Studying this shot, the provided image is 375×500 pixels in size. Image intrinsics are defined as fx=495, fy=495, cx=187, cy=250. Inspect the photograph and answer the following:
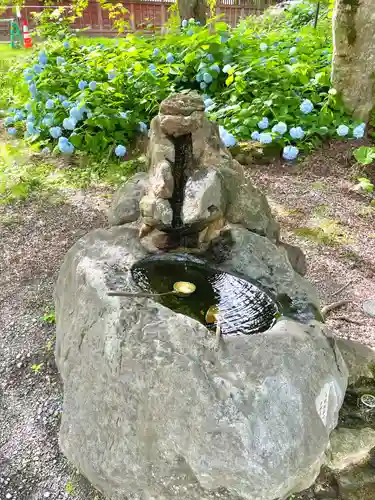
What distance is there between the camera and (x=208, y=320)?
210 cm

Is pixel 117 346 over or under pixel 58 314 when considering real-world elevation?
over

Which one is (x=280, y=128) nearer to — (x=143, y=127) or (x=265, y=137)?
(x=265, y=137)

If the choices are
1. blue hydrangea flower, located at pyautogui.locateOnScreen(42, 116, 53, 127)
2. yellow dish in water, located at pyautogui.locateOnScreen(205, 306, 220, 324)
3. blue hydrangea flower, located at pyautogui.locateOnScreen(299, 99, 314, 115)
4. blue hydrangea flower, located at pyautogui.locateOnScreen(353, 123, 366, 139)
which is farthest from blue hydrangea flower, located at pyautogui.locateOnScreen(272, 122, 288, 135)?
yellow dish in water, located at pyautogui.locateOnScreen(205, 306, 220, 324)

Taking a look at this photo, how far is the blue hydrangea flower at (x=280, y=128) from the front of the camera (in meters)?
5.28

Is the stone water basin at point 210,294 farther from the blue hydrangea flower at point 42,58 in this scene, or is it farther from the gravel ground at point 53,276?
the blue hydrangea flower at point 42,58

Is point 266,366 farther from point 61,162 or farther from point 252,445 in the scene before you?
point 61,162

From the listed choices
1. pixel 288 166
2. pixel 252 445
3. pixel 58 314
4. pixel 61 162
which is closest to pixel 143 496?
pixel 252 445

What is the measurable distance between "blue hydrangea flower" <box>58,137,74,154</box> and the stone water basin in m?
3.49

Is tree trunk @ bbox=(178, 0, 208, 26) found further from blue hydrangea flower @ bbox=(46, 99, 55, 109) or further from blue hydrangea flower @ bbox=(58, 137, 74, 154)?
blue hydrangea flower @ bbox=(58, 137, 74, 154)

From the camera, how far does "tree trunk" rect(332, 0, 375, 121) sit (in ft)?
16.6

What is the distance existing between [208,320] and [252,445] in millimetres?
598

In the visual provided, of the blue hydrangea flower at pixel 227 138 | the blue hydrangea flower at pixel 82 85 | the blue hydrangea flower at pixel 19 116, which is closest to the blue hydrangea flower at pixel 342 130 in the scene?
the blue hydrangea flower at pixel 227 138

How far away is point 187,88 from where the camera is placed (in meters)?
6.43

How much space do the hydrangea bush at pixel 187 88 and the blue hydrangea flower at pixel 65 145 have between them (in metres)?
0.01
